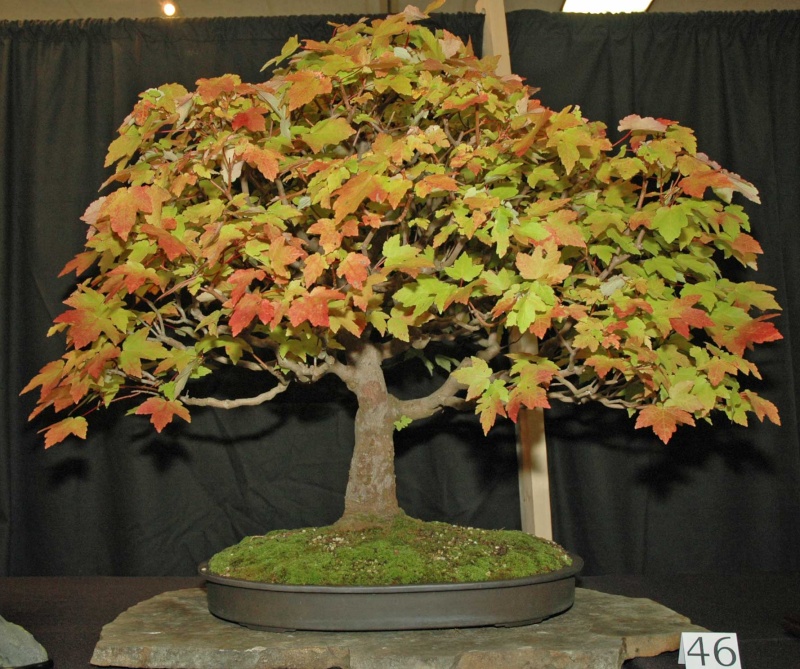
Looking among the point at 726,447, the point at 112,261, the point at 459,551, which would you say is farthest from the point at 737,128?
the point at 112,261

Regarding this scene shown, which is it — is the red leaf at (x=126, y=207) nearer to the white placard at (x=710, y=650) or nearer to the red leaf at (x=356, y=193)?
the red leaf at (x=356, y=193)

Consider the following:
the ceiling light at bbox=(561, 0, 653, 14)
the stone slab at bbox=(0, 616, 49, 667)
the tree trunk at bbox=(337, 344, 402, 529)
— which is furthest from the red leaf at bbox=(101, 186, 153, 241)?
the ceiling light at bbox=(561, 0, 653, 14)

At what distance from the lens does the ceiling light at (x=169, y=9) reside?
235 centimetres

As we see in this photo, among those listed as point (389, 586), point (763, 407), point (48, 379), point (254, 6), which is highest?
point (254, 6)

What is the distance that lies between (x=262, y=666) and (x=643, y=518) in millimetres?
1337

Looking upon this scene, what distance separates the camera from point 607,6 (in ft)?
7.59

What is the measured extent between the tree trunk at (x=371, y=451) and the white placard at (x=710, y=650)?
56 centimetres

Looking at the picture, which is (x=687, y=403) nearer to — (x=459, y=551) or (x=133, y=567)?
(x=459, y=551)

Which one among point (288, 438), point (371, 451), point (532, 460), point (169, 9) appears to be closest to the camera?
point (371, 451)

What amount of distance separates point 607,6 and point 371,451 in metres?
1.45

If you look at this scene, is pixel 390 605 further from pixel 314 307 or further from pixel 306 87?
pixel 306 87

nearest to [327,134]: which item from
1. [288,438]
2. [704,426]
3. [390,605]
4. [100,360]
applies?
[100,360]

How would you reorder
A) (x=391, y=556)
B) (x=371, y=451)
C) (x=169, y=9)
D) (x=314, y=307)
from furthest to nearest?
1. (x=169, y=9)
2. (x=371, y=451)
3. (x=391, y=556)
4. (x=314, y=307)

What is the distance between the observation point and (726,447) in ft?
7.46
